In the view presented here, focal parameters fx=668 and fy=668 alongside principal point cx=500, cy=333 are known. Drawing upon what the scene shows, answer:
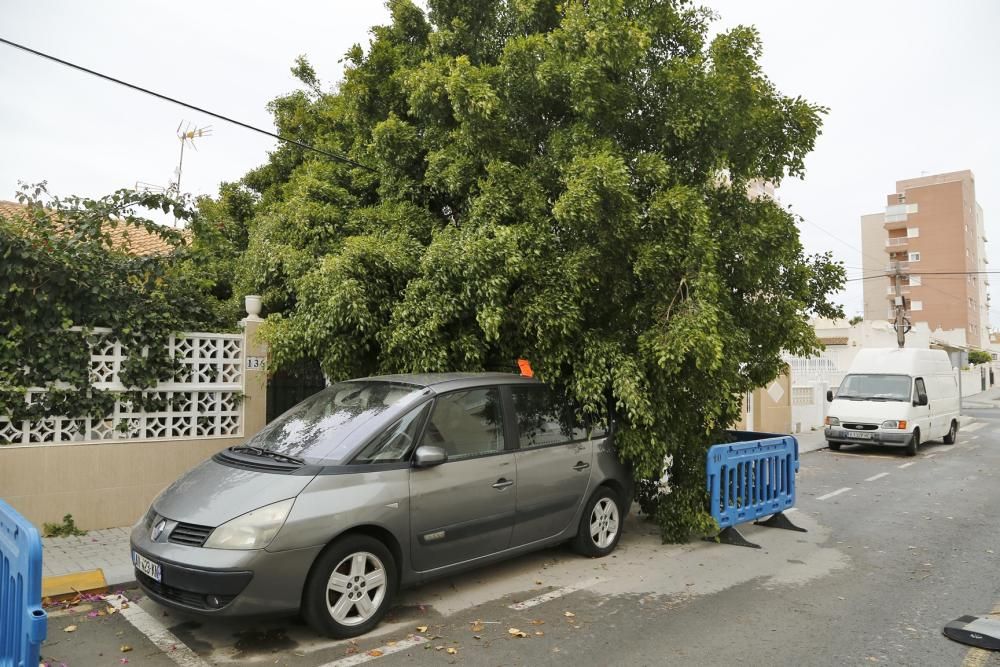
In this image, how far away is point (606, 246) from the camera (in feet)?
21.0

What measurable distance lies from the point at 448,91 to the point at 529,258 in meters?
2.03

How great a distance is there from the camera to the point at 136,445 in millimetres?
7176

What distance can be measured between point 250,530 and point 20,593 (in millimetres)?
1166

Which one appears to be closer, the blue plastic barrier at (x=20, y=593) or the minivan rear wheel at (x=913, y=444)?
the blue plastic barrier at (x=20, y=593)

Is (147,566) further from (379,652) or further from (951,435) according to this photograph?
(951,435)

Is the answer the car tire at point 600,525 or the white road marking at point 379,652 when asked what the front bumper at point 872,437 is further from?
the white road marking at point 379,652

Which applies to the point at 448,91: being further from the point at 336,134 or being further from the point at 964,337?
the point at 964,337

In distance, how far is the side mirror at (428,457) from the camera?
467 cm

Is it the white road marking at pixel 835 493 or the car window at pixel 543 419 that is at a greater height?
the car window at pixel 543 419

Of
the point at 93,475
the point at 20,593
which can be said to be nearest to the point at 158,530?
the point at 20,593

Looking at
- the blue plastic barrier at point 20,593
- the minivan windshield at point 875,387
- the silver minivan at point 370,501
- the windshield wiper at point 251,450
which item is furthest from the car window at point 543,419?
the minivan windshield at point 875,387

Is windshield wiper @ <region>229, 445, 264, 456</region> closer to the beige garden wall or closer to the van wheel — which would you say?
the beige garden wall

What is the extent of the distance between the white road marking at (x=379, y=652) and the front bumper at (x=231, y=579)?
0.44 meters

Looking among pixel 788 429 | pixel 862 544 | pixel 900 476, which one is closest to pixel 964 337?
pixel 788 429
